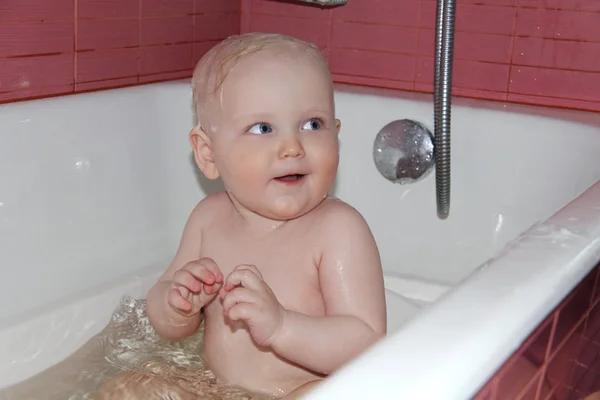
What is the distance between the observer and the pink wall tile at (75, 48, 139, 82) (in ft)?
5.10

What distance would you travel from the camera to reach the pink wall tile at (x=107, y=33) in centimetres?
154

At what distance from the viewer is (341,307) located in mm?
1003

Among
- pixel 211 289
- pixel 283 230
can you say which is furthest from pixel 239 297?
pixel 283 230

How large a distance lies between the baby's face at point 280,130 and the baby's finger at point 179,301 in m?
0.15

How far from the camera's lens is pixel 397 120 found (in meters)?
1.66

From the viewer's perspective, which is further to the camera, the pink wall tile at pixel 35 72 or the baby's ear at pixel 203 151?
the pink wall tile at pixel 35 72

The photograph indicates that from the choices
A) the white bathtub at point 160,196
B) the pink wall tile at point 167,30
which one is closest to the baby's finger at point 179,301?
the white bathtub at point 160,196

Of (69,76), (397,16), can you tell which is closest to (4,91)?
(69,76)

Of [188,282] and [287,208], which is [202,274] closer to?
[188,282]

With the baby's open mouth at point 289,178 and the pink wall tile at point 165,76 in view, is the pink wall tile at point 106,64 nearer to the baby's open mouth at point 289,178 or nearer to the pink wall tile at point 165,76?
the pink wall tile at point 165,76

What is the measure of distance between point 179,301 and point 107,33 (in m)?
0.77

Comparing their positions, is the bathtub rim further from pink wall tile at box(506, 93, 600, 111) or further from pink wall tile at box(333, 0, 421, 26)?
pink wall tile at box(333, 0, 421, 26)

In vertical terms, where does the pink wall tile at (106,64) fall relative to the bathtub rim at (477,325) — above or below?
above

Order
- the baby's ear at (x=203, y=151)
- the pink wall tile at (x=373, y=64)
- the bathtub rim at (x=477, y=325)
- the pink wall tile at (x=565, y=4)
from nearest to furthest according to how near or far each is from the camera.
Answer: the bathtub rim at (x=477, y=325) < the baby's ear at (x=203, y=151) < the pink wall tile at (x=565, y=4) < the pink wall tile at (x=373, y=64)
